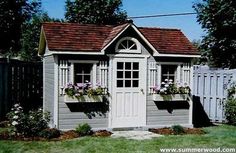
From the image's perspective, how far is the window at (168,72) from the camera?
13.4 metres

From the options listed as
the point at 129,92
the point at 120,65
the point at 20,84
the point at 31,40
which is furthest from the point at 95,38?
the point at 31,40

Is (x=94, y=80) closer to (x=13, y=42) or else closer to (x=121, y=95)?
(x=121, y=95)

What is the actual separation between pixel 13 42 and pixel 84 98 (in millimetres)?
12107

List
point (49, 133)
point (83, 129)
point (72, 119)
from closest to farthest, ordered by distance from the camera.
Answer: point (49, 133), point (83, 129), point (72, 119)

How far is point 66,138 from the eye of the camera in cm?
1120

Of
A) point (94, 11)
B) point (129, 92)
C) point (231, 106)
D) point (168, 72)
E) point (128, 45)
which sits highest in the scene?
point (94, 11)

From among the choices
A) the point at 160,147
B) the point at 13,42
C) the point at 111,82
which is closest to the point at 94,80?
the point at 111,82

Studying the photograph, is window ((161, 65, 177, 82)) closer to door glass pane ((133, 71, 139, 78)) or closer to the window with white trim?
door glass pane ((133, 71, 139, 78))

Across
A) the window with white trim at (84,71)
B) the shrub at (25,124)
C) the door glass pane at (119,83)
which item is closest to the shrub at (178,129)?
the door glass pane at (119,83)

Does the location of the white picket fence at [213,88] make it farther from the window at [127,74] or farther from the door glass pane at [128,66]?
the door glass pane at [128,66]

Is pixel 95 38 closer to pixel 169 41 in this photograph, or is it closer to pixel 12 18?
pixel 169 41

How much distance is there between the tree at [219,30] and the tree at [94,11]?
5.04m

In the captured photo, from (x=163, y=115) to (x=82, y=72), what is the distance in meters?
3.32

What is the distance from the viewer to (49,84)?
1327 cm
